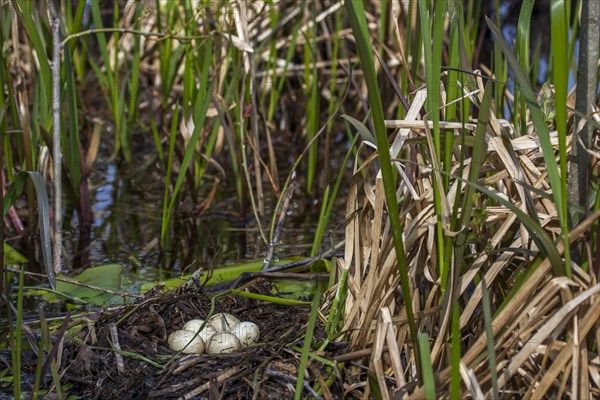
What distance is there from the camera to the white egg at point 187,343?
6.84 feet

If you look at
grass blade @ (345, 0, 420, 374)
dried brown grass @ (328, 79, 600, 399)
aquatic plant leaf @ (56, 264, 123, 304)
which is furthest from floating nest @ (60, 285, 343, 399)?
grass blade @ (345, 0, 420, 374)

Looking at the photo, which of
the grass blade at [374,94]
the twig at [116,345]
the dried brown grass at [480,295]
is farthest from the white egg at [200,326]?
the grass blade at [374,94]

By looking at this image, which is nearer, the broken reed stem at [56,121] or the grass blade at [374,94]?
the grass blade at [374,94]

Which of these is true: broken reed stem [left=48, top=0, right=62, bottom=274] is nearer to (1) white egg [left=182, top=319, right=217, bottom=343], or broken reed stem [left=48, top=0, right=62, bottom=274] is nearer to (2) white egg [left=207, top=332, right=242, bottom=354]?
(1) white egg [left=182, top=319, right=217, bottom=343]

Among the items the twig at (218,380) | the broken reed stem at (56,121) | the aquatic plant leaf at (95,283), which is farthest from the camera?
the broken reed stem at (56,121)

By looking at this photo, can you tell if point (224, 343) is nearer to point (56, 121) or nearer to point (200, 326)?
point (200, 326)

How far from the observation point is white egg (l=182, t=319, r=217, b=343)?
2139mm

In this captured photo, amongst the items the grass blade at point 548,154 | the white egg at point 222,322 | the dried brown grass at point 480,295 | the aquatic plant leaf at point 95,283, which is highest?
the grass blade at point 548,154

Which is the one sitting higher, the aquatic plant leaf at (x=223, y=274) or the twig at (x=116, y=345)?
the twig at (x=116, y=345)

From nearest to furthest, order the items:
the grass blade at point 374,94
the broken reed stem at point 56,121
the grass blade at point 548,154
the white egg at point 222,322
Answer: the grass blade at point 374,94 < the grass blade at point 548,154 < the white egg at point 222,322 < the broken reed stem at point 56,121

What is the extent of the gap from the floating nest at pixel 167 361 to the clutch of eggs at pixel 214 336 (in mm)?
33

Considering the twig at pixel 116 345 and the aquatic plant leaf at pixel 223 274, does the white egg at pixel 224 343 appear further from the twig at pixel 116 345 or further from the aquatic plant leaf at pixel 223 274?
the aquatic plant leaf at pixel 223 274

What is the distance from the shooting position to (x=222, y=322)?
2.19m

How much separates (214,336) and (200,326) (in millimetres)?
57
